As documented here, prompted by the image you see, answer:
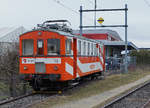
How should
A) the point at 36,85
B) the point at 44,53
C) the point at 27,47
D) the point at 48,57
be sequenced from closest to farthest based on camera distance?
the point at 48,57, the point at 44,53, the point at 27,47, the point at 36,85

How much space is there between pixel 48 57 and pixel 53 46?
56cm

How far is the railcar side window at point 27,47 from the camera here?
1337cm

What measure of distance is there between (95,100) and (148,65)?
2733cm

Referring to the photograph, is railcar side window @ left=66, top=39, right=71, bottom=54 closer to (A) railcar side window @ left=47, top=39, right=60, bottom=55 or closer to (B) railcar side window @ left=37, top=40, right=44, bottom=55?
(A) railcar side window @ left=47, top=39, right=60, bottom=55

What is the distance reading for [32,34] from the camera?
13.3m

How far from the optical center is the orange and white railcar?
12.7 m

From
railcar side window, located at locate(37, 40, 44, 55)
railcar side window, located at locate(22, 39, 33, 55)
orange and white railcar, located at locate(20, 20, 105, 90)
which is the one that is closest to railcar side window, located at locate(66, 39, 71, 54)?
orange and white railcar, located at locate(20, 20, 105, 90)

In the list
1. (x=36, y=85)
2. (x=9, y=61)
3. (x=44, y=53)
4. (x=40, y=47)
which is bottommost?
(x=36, y=85)

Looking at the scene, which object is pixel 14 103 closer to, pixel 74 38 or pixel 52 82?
pixel 52 82

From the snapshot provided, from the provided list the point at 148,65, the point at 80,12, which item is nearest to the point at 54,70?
the point at 80,12

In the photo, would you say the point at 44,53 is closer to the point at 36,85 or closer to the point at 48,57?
the point at 48,57

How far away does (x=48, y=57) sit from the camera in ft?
41.9

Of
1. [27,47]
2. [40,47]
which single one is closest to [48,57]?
[40,47]

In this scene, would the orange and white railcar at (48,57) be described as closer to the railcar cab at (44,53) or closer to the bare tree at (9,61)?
the railcar cab at (44,53)
